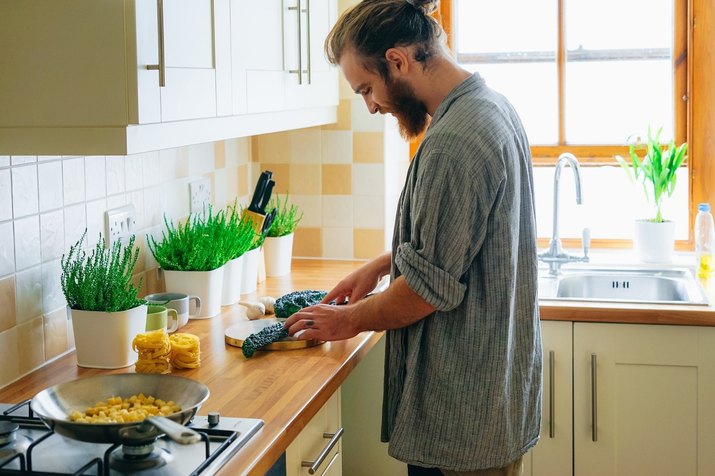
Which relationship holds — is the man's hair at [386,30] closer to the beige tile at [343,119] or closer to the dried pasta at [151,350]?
the dried pasta at [151,350]

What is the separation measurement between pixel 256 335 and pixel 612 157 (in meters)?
1.75

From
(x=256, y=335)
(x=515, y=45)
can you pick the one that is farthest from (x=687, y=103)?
(x=256, y=335)

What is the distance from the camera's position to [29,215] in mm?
1857

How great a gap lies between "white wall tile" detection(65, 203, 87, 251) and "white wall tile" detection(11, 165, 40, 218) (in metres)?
0.12

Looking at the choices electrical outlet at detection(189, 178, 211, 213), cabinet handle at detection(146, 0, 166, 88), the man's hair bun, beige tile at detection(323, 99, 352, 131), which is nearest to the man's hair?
the man's hair bun

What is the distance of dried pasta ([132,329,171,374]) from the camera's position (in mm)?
1815

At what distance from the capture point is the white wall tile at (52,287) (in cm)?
193

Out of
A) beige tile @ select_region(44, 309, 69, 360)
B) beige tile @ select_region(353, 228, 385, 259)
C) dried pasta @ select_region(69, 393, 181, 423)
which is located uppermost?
beige tile @ select_region(353, 228, 385, 259)

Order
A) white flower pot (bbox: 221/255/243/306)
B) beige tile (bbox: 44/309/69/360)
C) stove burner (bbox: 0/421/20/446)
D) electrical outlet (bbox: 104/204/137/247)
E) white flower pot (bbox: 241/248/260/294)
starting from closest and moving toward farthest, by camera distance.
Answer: stove burner (bbox: 0/421/20/446), beige tile (bbox: 44/309/69/360), electrical outlet (bbox: 104/204/137/247), white flower pot (bbox: 221/255/243/306), white flower pot (bbox: 241/248/260/294)

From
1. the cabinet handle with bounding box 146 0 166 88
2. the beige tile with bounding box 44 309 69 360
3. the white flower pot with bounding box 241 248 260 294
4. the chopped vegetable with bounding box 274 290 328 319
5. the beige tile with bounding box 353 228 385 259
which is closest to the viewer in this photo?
the cabinet handle with bounding box 146 0 166 88

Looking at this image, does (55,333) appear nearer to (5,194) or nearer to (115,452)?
(5,194)

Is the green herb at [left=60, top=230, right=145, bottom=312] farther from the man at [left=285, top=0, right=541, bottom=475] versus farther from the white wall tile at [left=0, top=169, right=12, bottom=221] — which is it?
the man at [left=285, top=0, right=541, bottom=475]

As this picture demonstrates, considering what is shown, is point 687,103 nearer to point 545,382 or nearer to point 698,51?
point 698,51

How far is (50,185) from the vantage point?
76.2 inches
